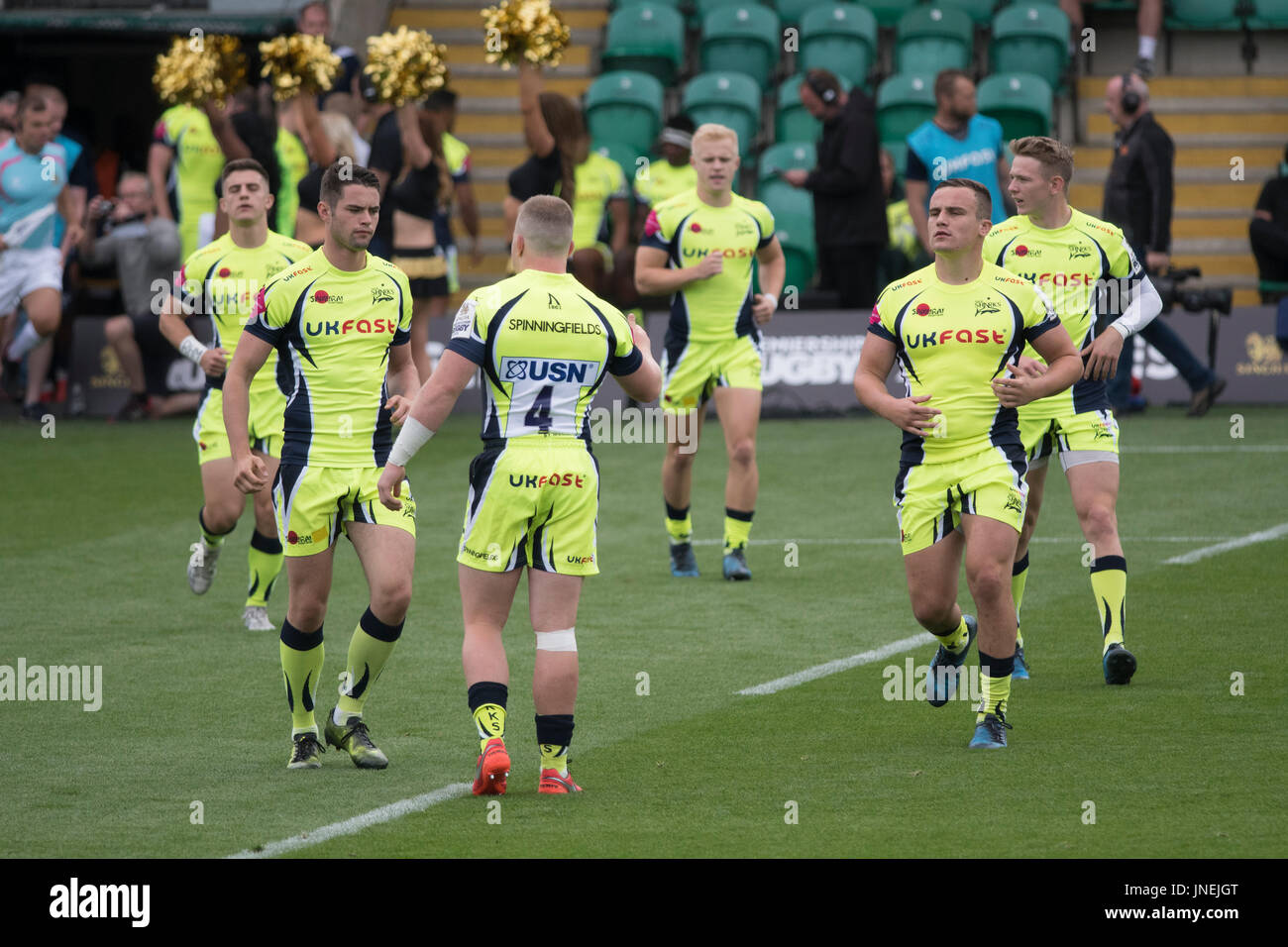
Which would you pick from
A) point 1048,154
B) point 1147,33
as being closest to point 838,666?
point 1048,154

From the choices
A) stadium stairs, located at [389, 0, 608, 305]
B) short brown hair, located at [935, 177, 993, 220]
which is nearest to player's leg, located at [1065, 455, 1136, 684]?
→ short brown hair, located at [935, 177, 993, 220]

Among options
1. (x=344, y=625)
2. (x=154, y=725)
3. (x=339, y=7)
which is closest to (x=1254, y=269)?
(x=339, y=7)

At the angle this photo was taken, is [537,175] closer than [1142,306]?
No

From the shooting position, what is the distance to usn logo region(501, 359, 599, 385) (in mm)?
6602

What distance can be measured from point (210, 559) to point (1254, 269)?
14348mm

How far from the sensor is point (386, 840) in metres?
6.05

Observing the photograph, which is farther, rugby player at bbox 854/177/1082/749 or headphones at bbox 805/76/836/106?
headphones at bbox 805/76/836/106

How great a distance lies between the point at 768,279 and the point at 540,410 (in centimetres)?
555

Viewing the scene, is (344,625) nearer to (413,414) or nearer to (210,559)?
(210,559)

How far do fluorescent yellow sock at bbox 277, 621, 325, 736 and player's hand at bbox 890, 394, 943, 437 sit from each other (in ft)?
7.60

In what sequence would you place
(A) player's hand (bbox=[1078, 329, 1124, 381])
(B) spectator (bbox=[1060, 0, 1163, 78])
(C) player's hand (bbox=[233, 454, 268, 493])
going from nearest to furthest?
(C) player's hand (bbox=[233, 454, 268, 493])
(A) player's hand (bbox=[1078, 329, 1124, 381])
(B) spectator (bbox=[1060, 0, 1163, 78])

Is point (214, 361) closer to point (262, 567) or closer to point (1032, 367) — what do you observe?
point (262, 567)

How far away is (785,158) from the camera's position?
21250mm

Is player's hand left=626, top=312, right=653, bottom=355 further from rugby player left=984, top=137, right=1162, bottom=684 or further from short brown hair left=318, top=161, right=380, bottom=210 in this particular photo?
rugby player left=984, top=137, right=1162, bottom=684
